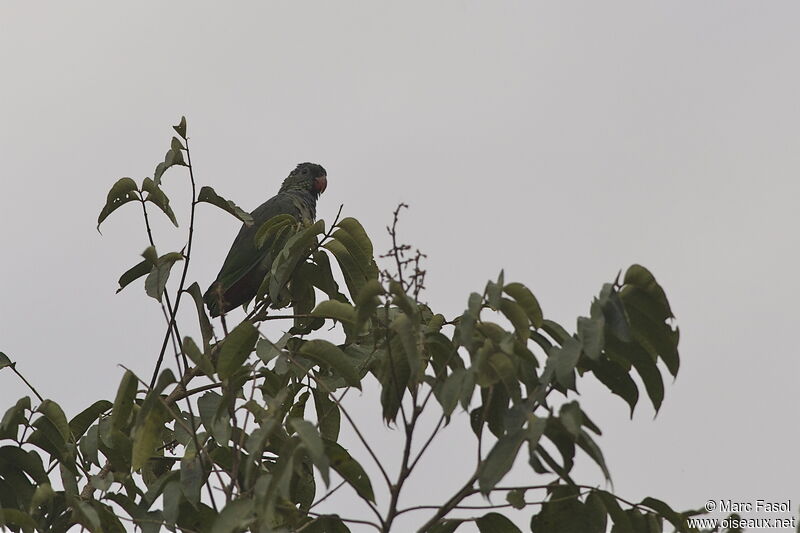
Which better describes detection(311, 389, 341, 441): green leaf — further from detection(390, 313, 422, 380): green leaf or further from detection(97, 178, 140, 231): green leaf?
detection(390, 313, 422, 380): green leaf

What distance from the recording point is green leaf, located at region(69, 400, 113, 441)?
2.85 metres

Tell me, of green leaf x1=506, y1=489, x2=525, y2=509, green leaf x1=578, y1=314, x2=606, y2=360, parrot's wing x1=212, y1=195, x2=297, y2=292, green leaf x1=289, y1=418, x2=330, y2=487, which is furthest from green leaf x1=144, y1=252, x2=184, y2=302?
parrot's wing x1=212, y1=195, x2=297, y2=292

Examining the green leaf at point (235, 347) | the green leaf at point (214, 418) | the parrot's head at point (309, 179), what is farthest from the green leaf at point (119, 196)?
the parrot's head at point (309, 179)

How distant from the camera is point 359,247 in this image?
284cm

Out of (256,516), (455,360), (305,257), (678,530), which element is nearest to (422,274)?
(455,360)

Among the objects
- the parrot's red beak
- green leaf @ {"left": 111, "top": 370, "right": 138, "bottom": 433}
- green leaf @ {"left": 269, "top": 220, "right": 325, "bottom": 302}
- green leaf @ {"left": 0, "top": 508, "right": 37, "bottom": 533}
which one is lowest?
green leaf @ {"left": 0, "top": 508, "right": 37, "bottom": 533}

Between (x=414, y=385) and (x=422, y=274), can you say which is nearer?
(x=414, y=385)

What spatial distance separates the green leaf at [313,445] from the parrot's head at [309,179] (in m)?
4.41

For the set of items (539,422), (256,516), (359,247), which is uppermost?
(359,247)

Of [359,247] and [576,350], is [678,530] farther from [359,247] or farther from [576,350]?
[359,247]

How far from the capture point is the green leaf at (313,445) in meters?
1.66

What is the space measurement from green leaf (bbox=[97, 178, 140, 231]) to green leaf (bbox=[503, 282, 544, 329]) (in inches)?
51.2

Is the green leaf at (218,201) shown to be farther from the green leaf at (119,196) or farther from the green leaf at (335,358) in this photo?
the green leaf at (335,358)

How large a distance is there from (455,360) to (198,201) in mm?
1164
